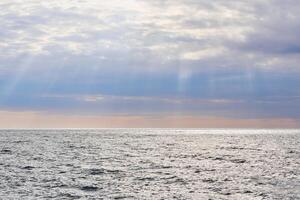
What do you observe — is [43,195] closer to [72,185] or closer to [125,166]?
[72,185]

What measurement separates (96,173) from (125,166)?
33.0 feet

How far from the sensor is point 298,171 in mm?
62062

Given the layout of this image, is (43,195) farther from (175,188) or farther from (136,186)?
(175,188)

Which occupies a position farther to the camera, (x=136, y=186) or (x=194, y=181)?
(x=194, y=181)

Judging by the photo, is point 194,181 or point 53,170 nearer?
point 194,181

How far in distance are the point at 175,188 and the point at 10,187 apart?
17.3m

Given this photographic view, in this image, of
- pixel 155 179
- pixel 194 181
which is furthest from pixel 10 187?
pixel 194 181

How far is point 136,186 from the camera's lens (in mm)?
Answer: 48438

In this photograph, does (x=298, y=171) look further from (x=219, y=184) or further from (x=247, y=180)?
(x=219, y=184)

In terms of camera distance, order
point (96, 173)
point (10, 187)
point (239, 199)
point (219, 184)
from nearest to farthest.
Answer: point (239, 199)
point (10, 187)
point (219, 184)
point (96, 173)

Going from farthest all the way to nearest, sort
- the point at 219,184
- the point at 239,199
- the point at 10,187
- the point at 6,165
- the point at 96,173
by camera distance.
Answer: the point at 6,165
the point at 96,173
the point at 219,184
the point at 10,187
the point at 239,199

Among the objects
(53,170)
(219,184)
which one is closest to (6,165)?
(53,170)

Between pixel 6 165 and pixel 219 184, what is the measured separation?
34823 millimetres

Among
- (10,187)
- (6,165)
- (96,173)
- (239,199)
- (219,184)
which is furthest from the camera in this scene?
(6,165)
